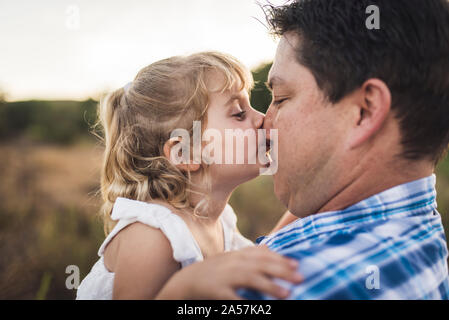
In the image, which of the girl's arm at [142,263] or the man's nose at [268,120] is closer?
the girl's arm at [142,263]

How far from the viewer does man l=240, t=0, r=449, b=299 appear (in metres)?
1.29

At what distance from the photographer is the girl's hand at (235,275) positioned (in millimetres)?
1169

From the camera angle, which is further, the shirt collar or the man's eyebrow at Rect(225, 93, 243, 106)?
the man's eyebrow at Rect(225, 93, 243, 106)

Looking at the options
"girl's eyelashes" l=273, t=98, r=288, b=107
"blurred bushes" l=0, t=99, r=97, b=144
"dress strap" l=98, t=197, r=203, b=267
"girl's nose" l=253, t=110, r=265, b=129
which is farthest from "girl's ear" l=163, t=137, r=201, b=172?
"blurred bushes" l=0, t=99, r=97, b=144

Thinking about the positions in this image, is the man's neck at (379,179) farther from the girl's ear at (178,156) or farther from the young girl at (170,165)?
the girl's ear at (178,156)

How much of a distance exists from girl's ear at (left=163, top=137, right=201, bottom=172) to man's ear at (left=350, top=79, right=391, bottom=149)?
114cm

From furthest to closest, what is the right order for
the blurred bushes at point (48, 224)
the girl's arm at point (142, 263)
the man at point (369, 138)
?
the blurred bushes at point (48, 224) → the girl's arm at point (142, 263) → the man at point (369, 138)

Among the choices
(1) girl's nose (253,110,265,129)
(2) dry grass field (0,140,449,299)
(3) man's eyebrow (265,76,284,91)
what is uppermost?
(3) man's eyebrow (265,76,284,91)

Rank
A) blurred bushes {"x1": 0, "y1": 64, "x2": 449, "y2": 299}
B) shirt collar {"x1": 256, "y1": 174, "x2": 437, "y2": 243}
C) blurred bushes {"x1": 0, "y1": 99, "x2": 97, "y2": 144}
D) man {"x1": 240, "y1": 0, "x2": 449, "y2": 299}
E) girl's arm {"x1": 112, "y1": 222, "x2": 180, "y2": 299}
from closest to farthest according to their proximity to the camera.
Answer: man {"x1": 240, "y1": 0, "x2": 449, "y2": 299} < shirt collar {"x1": 256, "y1": 174, "x2": 437, "y2": 243} < girl's arm {"x1": 112, "y1": 222, "x2": 180, "y2": 299} < blurred bushes {"x1": 0, "y1": 64, "x2": 449, "y2": 299} < blurred bushes {"x1": 0, "y1": 99, "x2": 97, "y2": 144}

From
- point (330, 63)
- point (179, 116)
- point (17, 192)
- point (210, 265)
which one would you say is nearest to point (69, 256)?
point (17, 192)

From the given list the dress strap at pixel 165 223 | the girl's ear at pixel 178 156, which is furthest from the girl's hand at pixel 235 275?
the girl's ear at pixel 178 156

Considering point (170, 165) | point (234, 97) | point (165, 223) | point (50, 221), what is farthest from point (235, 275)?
point (50, 221)

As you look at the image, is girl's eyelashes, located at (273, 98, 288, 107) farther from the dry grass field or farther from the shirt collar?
the dry grass field

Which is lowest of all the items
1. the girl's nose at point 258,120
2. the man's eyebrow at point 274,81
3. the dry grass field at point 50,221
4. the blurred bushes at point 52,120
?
the dry grass field at point 50,221
